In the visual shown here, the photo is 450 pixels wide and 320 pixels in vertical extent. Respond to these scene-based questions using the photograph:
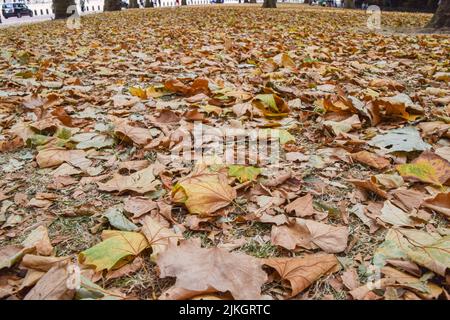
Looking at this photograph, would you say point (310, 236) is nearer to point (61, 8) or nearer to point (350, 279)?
point (350, 279)

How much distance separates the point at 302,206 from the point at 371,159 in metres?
0.47

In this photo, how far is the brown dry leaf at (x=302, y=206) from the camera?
1.26 meters

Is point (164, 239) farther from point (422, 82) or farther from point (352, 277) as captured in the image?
point (422, 82)

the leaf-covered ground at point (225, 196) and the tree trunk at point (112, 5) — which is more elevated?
the tree trunk at point (112, 5)

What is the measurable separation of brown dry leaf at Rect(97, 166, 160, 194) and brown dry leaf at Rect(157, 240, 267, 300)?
0.42 m

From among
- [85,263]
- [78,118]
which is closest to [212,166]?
[85,263]

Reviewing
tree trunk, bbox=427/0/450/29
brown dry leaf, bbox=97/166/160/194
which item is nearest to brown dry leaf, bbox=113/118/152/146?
brown dry leaf, bbox=97/166/160/194

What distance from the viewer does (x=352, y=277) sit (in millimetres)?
1006

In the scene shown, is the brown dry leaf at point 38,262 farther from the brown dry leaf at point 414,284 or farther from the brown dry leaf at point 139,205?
the brown dry leaf at point 414,284

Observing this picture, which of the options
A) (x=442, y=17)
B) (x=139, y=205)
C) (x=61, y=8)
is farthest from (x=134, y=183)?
(x=61, y=8)

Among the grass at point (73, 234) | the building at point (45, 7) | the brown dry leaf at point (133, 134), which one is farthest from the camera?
the building at point (45, 7)

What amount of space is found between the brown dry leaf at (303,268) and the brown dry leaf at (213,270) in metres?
0.05

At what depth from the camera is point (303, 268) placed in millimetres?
1013

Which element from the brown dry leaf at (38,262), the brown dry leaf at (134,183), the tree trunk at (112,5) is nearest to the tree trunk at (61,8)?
the tree trunk at (112,5)
